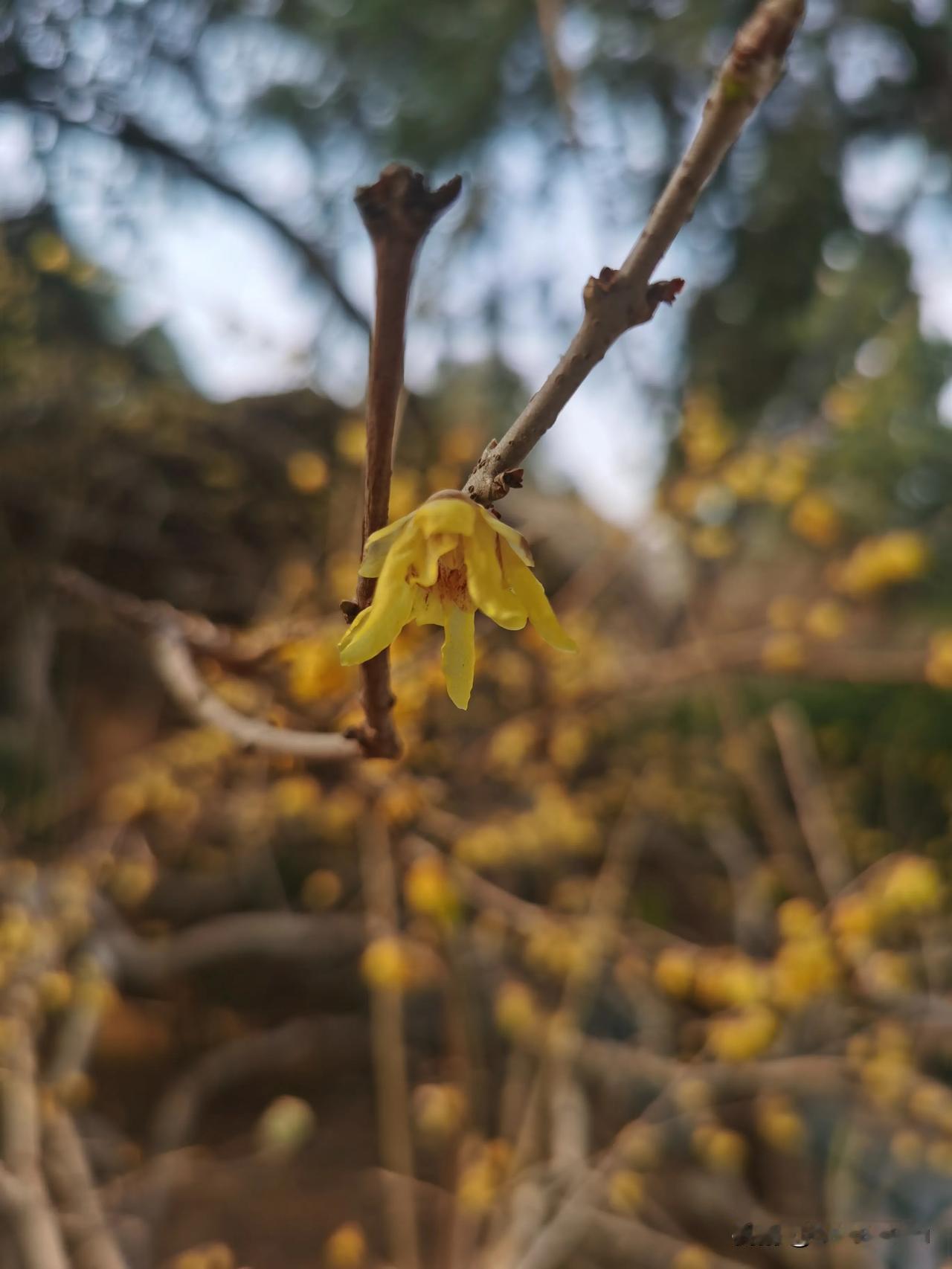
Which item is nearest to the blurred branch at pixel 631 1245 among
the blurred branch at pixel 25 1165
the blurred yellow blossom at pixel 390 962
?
the blurred yellow blossom at pixel 390 962

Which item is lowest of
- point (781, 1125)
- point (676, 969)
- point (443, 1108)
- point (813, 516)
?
point (781, 1125)

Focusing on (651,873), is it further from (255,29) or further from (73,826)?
(255,29)

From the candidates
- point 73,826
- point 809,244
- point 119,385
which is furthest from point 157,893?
point 809,244

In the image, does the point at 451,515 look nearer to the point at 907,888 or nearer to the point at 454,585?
the point at 454,585

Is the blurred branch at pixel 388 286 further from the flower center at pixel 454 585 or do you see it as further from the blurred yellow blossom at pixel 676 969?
the blurred yellow blossom at pixel 676 969

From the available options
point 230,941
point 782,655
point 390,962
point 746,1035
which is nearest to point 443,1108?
point 390,962
